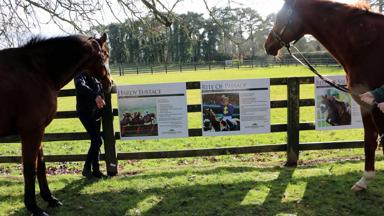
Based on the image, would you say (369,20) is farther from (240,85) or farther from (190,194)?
(190,194)

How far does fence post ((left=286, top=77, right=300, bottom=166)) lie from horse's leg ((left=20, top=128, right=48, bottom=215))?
13.1ft

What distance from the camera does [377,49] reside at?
4.38 metres

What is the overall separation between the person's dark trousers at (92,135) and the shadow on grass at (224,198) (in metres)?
0.37

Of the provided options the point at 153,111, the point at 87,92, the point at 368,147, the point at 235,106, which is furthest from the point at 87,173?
the point at 368,147

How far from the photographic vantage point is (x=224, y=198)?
512 cm

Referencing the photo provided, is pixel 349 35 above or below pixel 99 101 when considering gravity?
above

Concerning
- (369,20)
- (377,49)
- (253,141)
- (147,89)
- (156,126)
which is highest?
(369,20)

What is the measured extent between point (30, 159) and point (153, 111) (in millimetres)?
2454

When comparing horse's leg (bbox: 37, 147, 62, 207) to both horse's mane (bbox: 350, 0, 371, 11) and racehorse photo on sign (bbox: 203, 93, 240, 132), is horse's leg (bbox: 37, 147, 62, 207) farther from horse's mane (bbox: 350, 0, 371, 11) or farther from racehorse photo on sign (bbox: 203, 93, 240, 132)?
horse's mane (bbox: 350, 0, 371, 11)

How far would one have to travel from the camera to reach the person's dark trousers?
19.8ft

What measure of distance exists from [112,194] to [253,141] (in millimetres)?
4770

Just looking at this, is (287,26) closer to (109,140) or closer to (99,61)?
(99,61)

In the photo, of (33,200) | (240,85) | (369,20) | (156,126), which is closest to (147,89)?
(156,126)

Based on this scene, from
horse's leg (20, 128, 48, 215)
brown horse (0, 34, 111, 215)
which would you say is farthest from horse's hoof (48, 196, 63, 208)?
horse's leg (20, 128, 48, 215)
